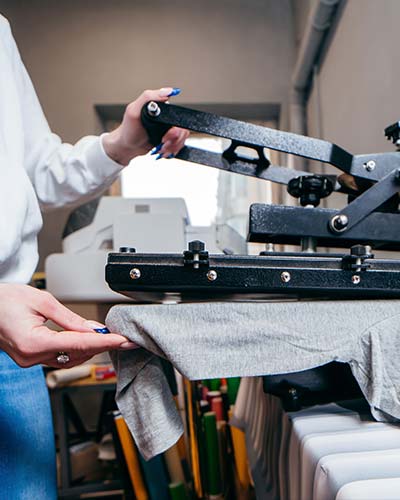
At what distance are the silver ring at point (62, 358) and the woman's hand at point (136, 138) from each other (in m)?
0.43

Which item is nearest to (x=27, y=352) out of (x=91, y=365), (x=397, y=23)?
(x=397, y=23)

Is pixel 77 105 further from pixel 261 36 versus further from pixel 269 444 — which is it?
pixel 269 444

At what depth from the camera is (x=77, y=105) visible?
2.17 meters

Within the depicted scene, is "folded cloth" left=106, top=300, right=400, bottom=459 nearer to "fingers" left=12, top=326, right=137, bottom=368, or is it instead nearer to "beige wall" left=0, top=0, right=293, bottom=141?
"fingers" left=12, top=326, right=137, bottom=368

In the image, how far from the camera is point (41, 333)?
0.40 metres

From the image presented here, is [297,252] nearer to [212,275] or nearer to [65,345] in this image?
[212,275]

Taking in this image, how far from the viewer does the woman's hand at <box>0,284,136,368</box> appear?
1.26 feet

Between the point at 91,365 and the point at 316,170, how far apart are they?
1385 millimetres

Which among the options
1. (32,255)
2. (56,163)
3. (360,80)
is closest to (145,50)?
(360,80)

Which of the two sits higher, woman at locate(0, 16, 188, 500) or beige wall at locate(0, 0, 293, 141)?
beige wall at locate(0, 0, 293, 141)

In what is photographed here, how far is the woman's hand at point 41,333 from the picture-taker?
384 mm

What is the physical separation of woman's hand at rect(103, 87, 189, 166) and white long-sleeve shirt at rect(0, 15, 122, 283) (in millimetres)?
24

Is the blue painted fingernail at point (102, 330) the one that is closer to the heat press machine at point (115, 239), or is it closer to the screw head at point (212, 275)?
the screw head at point (212, 275)

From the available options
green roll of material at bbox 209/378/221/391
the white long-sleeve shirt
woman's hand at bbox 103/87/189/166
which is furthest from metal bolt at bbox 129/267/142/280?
green roll of material at bbox 209/378/221/391
